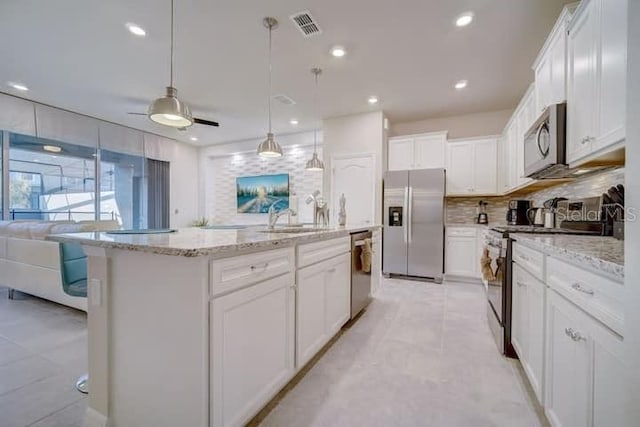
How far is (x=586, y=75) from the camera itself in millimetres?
1610

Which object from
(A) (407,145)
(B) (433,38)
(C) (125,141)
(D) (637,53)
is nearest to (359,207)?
(A) (407,145)

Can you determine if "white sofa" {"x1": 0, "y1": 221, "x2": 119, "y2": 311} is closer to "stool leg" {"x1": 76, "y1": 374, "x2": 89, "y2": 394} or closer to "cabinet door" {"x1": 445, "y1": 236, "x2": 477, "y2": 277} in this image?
"stool leg" {"x1": 76, "y1": 374, "x2": 89, "y2": 394}

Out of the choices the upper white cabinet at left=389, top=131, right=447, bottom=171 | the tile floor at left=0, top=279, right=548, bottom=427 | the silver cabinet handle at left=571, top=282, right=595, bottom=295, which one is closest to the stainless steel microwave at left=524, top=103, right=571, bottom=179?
the silver cabinet handle at left=571, top=282, right=595, bottom=295

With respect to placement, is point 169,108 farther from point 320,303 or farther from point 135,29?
point 135,29

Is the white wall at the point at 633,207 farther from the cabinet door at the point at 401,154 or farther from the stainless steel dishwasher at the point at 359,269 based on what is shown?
the cabinet door at the point at 401,154

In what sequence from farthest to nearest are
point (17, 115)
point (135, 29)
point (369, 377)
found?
point (17, 115) → point (135, 29) → point (369, 377)

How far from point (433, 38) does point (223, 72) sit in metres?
2.46

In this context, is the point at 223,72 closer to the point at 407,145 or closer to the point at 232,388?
the point at 407,145

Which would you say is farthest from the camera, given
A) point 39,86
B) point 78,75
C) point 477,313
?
point 39,86

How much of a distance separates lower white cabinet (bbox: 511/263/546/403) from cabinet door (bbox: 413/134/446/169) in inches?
115

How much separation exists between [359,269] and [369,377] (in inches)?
41.7

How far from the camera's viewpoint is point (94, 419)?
1.34 meters

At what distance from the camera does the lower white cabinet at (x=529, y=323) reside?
142 centimetres

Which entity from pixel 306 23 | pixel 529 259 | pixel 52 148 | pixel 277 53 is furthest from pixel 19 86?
pixel 529 259
